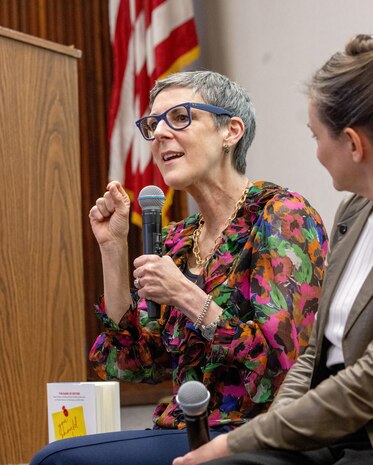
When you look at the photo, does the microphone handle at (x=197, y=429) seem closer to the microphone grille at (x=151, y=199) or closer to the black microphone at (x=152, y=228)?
the black microphone at (x=152, y=228)

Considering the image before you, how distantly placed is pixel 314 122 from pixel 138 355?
1.00 metres

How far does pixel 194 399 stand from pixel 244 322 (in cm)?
70

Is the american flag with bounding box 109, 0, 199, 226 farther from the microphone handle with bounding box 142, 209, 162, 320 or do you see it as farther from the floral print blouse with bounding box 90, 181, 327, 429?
the microphone handle with bounding box 142, 209, 162, 320

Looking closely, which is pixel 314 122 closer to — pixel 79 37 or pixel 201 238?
pixel 201 238

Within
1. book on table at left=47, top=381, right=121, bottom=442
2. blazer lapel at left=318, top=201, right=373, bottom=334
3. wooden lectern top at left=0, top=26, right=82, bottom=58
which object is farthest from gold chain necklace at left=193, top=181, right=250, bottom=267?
wooden lectern top at left=0, top=26, right=82, bottom=58

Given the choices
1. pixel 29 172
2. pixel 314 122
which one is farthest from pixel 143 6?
pixel 314 122

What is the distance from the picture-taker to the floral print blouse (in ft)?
6.68

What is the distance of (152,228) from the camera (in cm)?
213

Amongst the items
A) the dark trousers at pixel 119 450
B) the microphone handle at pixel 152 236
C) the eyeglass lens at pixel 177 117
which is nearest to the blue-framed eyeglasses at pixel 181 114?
the eyeglass lens at pixel 177 117

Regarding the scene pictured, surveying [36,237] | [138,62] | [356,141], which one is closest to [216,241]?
[356,141]

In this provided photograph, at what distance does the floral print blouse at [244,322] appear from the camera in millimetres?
2037

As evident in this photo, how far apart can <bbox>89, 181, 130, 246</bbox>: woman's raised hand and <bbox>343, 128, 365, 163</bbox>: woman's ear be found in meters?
0.86

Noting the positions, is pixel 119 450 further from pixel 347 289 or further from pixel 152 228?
pixel 347 289

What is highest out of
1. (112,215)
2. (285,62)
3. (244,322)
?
(285,62)
